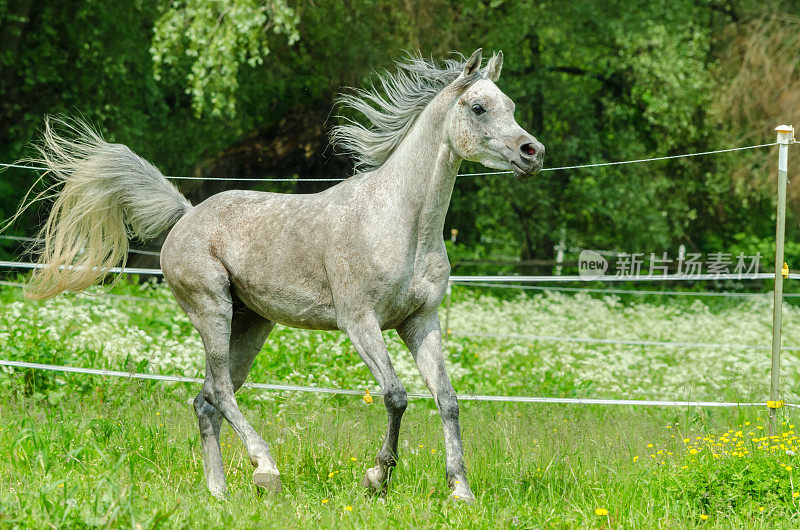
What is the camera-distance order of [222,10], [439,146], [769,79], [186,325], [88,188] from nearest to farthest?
[439,146]
[88,188]
[186,325]
[222,10]
[769,79]

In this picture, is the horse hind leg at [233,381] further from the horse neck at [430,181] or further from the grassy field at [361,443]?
the horse neck at [430,181]

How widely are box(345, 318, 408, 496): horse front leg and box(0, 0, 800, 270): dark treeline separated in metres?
8.24

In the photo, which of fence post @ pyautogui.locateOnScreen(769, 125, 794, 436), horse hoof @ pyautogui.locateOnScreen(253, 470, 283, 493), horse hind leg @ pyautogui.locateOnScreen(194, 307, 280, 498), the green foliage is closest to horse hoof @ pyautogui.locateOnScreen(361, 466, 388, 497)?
horse hoof @ pyautogui.locateOnScreen(253, 470, 283, 493)

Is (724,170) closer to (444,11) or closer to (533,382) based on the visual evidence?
(444,11)

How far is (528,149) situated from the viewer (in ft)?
12.7

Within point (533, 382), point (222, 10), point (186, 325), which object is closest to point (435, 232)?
point (533, 382)

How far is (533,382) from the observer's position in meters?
7.38

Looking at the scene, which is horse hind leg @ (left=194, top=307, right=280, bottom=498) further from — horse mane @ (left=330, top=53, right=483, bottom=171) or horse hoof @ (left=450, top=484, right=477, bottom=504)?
horse mane @ (left=330, top=53, right=483, bottom=171)

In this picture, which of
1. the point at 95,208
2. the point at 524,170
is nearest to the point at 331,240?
the point at 524,170

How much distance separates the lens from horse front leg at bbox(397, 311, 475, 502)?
406cm

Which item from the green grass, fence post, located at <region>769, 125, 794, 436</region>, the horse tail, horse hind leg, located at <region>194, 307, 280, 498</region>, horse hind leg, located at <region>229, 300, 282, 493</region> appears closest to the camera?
the green grass

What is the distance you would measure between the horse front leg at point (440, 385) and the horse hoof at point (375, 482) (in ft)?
1.03

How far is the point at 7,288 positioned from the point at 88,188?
271 inches

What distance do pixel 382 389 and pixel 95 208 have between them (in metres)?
2.16
